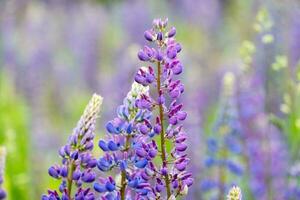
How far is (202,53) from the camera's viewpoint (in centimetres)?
950

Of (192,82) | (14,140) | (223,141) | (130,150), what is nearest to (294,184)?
(223,141)

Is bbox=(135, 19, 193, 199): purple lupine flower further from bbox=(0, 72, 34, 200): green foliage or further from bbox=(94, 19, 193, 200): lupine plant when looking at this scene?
bbox=(0, 72, 34, 200): green foliage

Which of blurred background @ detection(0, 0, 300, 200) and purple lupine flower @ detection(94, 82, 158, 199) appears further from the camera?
blurred background @ detection(0, 0, 300, 200)

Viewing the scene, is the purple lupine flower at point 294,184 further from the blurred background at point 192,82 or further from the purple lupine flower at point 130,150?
the purple lupine flower at point 130,150

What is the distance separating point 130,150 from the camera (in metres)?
2.20

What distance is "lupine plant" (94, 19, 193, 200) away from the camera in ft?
6.99

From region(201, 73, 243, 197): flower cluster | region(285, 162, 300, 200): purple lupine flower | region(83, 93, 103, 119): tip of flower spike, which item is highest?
region(201, 73, 243, 197): flower cluster

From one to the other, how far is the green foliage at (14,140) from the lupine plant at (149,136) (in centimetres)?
201

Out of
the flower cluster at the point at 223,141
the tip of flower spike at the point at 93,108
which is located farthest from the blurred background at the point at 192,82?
the tip of flower spike at the point at 93,108

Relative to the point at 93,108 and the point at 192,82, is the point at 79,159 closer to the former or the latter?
the point at 93,108

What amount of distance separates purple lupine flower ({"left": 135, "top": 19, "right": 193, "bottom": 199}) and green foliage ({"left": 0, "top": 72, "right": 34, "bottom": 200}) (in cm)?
207

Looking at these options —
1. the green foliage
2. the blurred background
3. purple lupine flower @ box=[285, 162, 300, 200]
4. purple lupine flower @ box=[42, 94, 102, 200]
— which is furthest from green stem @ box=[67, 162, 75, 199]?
the green foliage

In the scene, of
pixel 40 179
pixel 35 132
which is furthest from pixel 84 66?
pixel 40 179

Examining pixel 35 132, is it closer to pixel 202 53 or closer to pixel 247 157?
pixel 247 157
